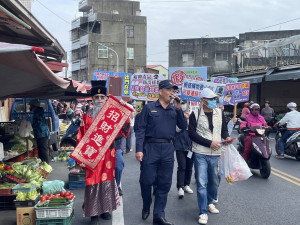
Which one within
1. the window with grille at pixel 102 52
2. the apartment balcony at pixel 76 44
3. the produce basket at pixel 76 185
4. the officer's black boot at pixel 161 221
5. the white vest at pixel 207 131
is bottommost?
the produce basket at pixel 76 185

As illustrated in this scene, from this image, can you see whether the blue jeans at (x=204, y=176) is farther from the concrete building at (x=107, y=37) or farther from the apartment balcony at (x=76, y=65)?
the apartment balcony at (x=76, y=65)

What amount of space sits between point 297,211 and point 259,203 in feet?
2.25

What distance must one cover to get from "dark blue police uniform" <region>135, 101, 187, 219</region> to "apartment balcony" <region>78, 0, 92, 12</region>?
4853 cm

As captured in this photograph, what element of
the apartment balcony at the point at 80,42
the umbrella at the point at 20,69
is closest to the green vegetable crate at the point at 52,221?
the umbrella at the point at 20,69

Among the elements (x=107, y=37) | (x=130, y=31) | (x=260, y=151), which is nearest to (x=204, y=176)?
(x=260, y=151)

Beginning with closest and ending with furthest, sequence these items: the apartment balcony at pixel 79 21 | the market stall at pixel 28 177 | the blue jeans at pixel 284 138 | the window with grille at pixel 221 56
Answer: the market stall at pixel 28 177 < the blue jeans at pixel 284 138 < the window with grille at pixel 221 56 < the apartment balcony at pixel 79 21

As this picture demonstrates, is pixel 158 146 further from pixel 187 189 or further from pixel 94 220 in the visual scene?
pixel 187 189

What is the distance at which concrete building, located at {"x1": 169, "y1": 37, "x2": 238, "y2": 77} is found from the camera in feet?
154

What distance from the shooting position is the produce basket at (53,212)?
5188 mm

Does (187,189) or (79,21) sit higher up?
(79,21)

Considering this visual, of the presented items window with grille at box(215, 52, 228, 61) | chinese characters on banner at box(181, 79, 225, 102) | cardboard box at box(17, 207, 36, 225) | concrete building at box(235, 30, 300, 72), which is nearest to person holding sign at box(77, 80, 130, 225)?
cardboard box at box(17, 207, 36, 225)

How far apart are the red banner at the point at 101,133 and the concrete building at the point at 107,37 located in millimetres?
44618

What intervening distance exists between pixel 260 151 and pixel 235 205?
2362 millimetres

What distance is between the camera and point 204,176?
5867mm
